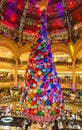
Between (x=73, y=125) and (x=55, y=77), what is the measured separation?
32.8 feet

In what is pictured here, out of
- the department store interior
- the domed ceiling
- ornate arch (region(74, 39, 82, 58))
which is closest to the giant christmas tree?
the department store interior

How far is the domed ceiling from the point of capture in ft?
72.3

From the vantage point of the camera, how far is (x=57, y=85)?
5828 mm

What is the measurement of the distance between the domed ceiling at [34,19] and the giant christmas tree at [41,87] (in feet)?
54.3

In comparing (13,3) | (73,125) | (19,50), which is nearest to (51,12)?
(13,3)

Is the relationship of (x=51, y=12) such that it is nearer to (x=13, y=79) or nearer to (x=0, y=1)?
(x=0, y=1)

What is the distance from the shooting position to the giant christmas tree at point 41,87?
17.9 ft

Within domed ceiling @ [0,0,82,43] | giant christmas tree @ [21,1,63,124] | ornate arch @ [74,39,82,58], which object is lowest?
giant christmas tree @ [21,1,63,124]

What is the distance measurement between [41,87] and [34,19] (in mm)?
19521

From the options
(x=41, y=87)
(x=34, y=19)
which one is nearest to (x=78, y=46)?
(x=34, y=19)

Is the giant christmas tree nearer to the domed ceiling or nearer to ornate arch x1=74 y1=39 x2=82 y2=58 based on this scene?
ornate arch x1=74 y1=39 x2=82 y2=58

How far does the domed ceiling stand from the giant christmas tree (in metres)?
16.5

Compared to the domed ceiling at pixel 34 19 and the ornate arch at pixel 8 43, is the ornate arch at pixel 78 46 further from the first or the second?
the ornate arch at pixel 8 43

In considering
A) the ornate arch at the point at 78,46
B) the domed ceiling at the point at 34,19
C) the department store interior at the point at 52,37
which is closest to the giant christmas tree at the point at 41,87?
the department store interior at the point at 52,37
